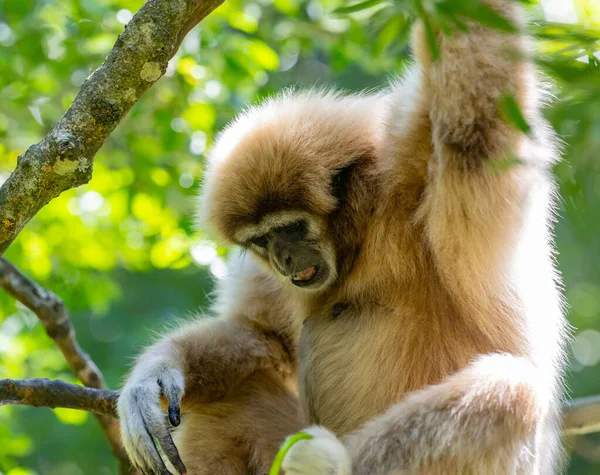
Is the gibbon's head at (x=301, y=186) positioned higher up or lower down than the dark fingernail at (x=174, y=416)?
higher up

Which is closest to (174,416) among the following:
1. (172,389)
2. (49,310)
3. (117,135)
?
(172,389)

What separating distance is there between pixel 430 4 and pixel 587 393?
52.9 feet

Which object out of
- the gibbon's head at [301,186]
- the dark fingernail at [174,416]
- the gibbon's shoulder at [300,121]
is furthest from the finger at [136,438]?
the gibbon's shoulder at [300,121]

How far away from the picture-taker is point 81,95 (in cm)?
368

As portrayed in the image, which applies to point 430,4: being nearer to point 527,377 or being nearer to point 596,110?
point 596,110

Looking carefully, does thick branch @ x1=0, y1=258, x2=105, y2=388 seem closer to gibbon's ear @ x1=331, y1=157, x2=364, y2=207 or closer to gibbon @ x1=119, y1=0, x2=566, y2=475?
gibbon @ x1=119, y1=0, x2=566, y2=475

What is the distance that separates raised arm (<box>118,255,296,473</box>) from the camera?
14.8ft

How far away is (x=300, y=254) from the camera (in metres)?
4.71

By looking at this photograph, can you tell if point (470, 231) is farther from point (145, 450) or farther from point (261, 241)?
point (145, 450)

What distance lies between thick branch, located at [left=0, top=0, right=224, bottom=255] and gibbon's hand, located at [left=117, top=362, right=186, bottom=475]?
1419 mm

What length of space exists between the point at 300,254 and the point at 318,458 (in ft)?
4.69

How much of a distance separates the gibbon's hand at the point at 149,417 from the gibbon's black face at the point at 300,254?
103 centimetres

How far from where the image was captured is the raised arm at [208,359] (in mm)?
4504

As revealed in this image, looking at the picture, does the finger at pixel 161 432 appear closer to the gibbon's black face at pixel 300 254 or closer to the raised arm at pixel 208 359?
the raised arm at pixel 208 359
